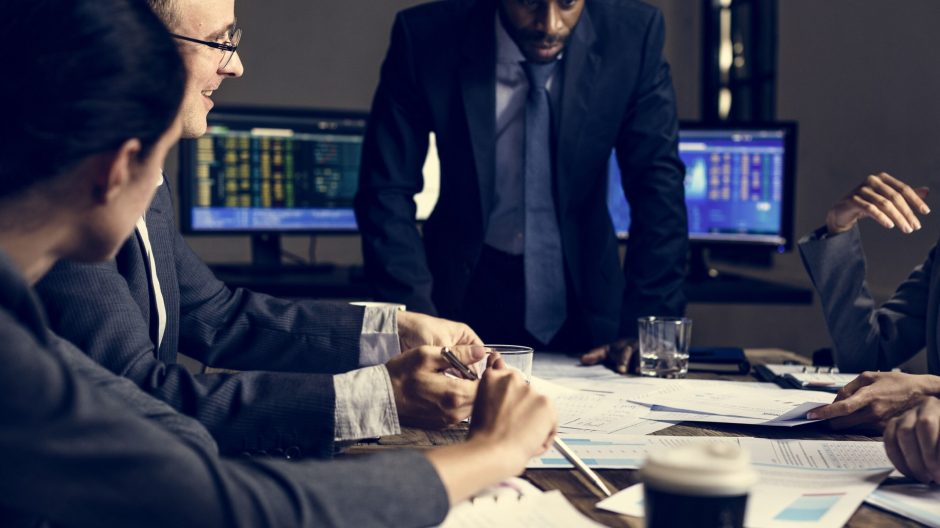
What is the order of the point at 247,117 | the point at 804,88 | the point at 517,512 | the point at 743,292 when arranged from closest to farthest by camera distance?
the point at 517,512 → the point at 743,292 → the point at 247,117 → the point at 804,88

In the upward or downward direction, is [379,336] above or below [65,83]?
below

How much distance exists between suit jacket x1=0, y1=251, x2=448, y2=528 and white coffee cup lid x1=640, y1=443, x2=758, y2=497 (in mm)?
221

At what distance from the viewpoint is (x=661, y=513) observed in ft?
2.43

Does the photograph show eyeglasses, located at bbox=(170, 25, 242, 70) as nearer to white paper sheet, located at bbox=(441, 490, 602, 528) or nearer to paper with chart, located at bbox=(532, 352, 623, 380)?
paper with chart, located at bbox=(532, 352, 623, 380)

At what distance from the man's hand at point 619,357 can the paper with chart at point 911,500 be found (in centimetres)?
71

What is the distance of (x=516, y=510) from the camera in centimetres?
96

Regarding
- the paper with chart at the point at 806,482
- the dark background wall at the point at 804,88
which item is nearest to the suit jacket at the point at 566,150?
the paper with chart at the point at 806,482

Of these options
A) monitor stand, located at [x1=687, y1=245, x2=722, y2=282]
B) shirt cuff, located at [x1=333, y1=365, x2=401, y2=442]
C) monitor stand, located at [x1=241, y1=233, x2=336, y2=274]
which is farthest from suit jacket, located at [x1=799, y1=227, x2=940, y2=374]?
monitor stand, located at [x1=241, y1=233, x2=336, y2=274]

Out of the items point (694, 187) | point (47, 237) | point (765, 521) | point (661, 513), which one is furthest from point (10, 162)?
point (694, 187)

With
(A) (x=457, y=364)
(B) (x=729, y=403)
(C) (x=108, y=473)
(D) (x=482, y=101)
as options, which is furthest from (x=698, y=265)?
(C) (x=108, y=473)

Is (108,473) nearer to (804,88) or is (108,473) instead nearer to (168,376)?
(168,376)

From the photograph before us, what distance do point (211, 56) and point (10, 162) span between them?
0.74 metres

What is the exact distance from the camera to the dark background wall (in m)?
3.18

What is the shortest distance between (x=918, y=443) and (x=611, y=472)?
0.32 m
